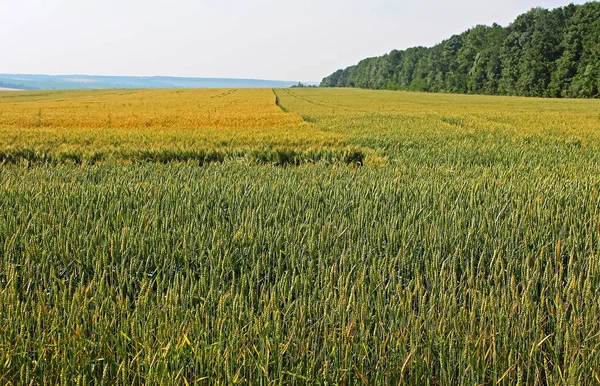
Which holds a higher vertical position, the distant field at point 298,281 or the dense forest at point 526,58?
the dense forest at point 526,58

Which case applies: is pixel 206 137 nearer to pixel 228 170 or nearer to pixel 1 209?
pixel 228 170

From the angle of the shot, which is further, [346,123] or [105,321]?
[346,123]

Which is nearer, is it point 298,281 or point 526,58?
point 298,281

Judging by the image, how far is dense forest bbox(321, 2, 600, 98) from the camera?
157 ft

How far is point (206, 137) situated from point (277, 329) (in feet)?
29.4

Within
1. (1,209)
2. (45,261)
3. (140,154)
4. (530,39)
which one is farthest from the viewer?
(530,39)

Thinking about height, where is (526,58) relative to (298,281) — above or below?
above

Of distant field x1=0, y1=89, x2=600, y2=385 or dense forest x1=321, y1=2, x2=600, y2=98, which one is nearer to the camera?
distant field x1=0, y1=89, x2=600, y2=385

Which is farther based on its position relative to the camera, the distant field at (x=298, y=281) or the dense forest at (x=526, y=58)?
the dense forest at (x=526, y=58)

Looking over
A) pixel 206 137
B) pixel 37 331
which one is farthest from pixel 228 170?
pixel 37 331

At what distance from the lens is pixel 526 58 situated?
176ft

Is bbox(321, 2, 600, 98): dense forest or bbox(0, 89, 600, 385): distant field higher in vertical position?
bbox(321, 2, 600, 98): dense forest

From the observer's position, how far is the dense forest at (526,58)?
48.0 meters

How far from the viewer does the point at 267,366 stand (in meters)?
1.66
